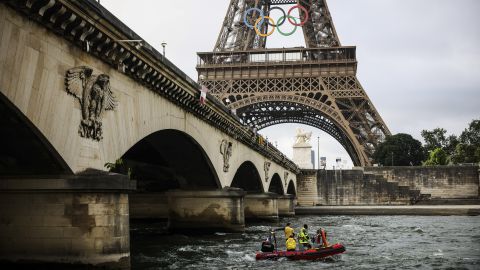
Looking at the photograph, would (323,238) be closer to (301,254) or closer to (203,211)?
(301,254)

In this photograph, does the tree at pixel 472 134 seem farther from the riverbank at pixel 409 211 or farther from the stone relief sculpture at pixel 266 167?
the stone relief sculpture at pixel 266 167

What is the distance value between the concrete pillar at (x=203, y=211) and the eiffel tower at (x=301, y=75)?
43.6 meters

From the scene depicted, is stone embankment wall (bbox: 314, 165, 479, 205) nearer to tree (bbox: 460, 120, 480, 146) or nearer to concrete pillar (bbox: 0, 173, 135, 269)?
tree (bbox: 460, 120, 480, 146)

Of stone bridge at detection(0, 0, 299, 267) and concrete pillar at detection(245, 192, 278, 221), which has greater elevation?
stone bridge at detection(0, 0, 299, 267)

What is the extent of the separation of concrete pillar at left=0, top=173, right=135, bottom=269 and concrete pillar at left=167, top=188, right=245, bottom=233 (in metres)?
16.2

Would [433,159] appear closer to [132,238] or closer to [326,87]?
[326,87]

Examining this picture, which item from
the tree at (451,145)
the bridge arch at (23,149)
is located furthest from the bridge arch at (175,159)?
the tree at (451,145)

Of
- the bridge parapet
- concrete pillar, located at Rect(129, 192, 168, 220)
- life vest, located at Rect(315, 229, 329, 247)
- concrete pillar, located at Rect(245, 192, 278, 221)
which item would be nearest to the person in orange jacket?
life vest, located at Rect(315, 229, 329, 247)

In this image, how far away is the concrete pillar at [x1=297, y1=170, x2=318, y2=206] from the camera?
3167 inches

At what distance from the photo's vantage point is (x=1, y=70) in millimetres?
11094

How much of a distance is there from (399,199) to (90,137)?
6660cm

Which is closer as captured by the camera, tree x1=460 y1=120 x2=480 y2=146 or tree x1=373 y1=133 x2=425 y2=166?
tree x1=373 y1=133 x2=425 y2=166

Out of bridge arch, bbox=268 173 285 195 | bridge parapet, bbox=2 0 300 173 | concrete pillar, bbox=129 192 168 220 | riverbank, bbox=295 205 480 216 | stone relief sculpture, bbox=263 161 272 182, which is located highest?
bridge parapet, bbox=2 0 300 173

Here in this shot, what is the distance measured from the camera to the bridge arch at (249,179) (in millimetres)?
46125
